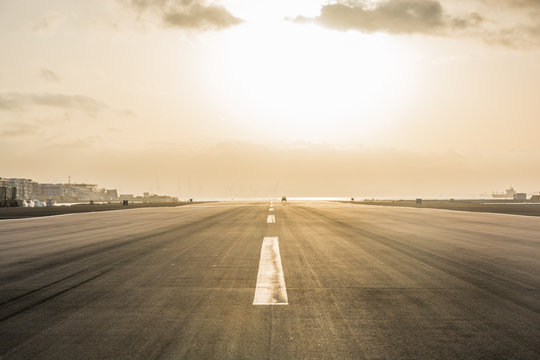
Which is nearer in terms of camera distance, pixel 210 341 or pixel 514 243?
pixel 210 341

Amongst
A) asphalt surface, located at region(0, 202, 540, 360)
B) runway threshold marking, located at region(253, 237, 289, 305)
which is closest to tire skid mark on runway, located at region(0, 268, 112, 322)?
asphalt surface, located at region(0, 202, 540, 360)

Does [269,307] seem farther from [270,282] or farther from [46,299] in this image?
[46,299]

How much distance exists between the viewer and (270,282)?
20.0ft

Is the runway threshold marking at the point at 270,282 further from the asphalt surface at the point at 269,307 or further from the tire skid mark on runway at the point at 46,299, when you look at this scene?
the tire skid mark on runway at the point at 46,299

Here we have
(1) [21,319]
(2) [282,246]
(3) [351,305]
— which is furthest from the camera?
(2) [282,246]

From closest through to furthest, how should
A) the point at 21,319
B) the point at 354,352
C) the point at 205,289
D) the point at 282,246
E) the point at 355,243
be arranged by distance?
1. the point at 354,352
2. the point at 21,319
3. the point at 205,289
4. the point at 282,246
5. the point at 355,243

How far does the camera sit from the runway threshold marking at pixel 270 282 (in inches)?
198

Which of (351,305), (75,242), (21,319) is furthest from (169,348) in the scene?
(75,242)

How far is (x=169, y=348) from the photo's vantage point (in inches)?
135

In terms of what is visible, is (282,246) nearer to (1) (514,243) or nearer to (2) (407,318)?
(2) (407,318)

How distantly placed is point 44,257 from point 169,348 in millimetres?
6838

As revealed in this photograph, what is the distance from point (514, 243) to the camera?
452 inches

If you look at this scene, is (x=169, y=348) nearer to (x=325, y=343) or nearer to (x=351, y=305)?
(x=325, y=343)

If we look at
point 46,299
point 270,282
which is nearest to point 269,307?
point 270,282
